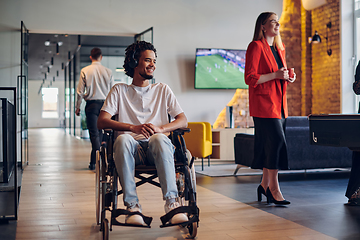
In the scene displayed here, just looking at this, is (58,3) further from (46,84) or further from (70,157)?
(46,84)

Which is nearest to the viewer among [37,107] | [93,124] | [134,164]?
[134,164]

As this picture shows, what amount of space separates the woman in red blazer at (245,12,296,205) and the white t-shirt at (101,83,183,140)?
2.90 ft

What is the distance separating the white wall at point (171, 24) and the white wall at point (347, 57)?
1192 mm

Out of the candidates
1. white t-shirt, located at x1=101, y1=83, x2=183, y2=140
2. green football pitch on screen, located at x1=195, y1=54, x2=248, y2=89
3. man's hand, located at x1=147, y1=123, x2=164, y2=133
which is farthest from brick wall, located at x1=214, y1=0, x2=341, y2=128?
man's hand, located at x1=147, y1=123, x2=164, y2=133

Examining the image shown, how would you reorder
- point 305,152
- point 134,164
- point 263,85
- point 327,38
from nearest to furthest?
point 134,164 → point 263,85 → point 305,152 → point 327,38

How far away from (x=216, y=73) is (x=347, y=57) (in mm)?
2293

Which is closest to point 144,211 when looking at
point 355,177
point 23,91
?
point 355,177

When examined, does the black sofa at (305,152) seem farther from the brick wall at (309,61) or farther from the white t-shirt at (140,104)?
the brick wall at (309,61)

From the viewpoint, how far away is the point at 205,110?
7.21 meters

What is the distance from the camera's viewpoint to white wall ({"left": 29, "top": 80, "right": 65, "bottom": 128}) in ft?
83.6

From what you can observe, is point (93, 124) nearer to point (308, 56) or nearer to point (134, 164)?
point (134, 164)

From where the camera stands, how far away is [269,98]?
3.16m

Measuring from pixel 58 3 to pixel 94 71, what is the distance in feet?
5.83

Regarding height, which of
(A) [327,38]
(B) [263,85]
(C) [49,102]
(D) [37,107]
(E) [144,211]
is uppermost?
(A) [327,38]
